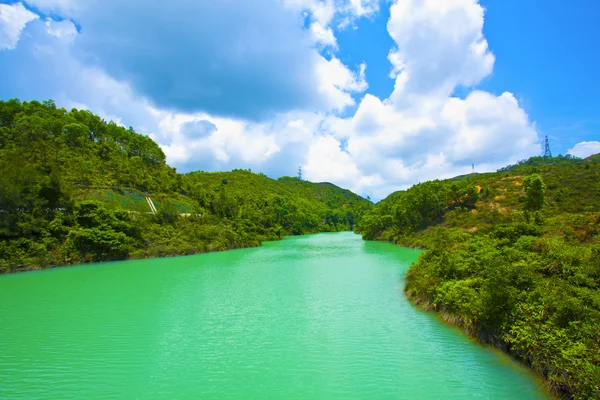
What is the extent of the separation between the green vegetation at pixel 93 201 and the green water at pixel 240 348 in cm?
1530

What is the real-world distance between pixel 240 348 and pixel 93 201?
113 ft

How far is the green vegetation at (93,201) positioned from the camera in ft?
106

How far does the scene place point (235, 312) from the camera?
15391 millimetres

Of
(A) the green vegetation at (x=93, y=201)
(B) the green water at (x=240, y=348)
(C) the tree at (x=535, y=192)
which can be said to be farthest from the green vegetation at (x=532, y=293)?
(A) the green vegetation at (x=93, y=201)

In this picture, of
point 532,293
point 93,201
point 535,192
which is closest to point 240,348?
→ point 532,293

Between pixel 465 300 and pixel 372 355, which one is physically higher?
pixel 465 300

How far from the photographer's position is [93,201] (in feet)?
122

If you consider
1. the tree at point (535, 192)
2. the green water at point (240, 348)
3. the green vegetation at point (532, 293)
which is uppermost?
the tree at point (535, 192)

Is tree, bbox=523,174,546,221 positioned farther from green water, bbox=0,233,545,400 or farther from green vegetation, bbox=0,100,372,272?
green vegetation, bbox=0,100,372,272

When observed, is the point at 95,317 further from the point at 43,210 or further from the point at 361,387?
the point at 43,210

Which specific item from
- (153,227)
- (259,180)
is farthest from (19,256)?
(259,180)

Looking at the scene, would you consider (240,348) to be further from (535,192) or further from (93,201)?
(535,192)

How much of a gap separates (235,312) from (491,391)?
1078 centimetres

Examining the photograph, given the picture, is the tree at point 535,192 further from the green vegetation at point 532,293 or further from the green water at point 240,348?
the green water at point 240,348
